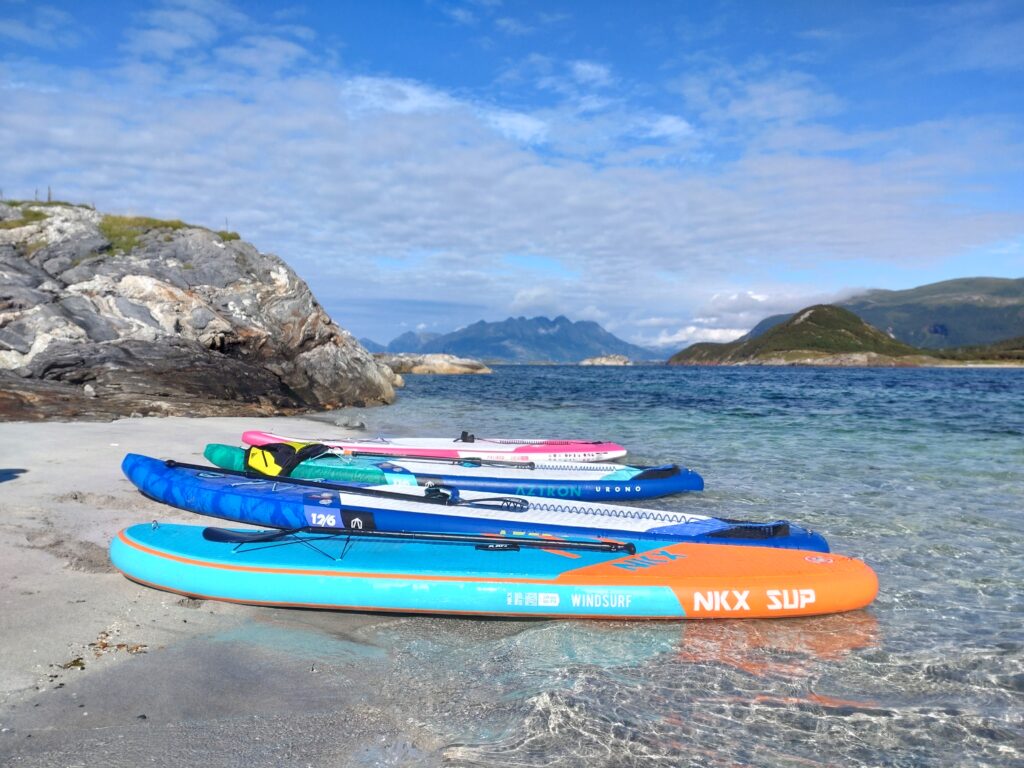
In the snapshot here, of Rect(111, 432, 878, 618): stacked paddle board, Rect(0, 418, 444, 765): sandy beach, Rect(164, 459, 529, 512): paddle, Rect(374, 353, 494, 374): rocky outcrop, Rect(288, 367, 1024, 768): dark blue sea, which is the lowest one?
Rect(288, 367, 1024, 768): dark blue sea

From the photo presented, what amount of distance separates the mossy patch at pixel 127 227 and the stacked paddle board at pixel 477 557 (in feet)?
73.7

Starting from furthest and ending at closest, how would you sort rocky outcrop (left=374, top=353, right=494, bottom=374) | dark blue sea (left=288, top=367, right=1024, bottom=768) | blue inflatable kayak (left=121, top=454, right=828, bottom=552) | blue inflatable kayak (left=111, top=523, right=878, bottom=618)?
rocky outcrop (left=374, top=353, right=494, bottom=374) → blue inflatable kayak (left=121, top=454, right=828, bottom=552) → blue inflatable kayak (left=111, top=523, right=878, bottom=618) → dark blue sea (left=288, top=367, right=1024, bottom=768)

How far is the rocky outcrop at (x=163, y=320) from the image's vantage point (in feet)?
70.2

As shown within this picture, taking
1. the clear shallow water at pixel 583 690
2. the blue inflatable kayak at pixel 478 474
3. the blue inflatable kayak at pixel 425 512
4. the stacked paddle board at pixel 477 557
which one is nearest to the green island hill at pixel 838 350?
the blue inflatable kayak at pixel 478 474

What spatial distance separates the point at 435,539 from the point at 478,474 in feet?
17.3

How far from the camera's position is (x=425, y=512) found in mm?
8766

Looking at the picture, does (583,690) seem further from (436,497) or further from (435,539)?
(436,497)

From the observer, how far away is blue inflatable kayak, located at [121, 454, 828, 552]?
8375 mm

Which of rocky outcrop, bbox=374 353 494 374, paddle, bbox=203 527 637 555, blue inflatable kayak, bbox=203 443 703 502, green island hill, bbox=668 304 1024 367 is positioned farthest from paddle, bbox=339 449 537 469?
green island hill, bbox=668 304 1024 367

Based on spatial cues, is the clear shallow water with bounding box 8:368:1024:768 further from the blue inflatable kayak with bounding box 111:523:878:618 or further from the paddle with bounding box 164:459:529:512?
the paddle with bounding box 164:459:529:512

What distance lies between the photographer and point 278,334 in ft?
91.0

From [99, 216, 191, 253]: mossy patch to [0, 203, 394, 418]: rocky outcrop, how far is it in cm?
9

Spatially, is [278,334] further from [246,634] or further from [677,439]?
[246,634]

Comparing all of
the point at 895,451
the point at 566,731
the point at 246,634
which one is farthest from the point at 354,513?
the point at 895,451
